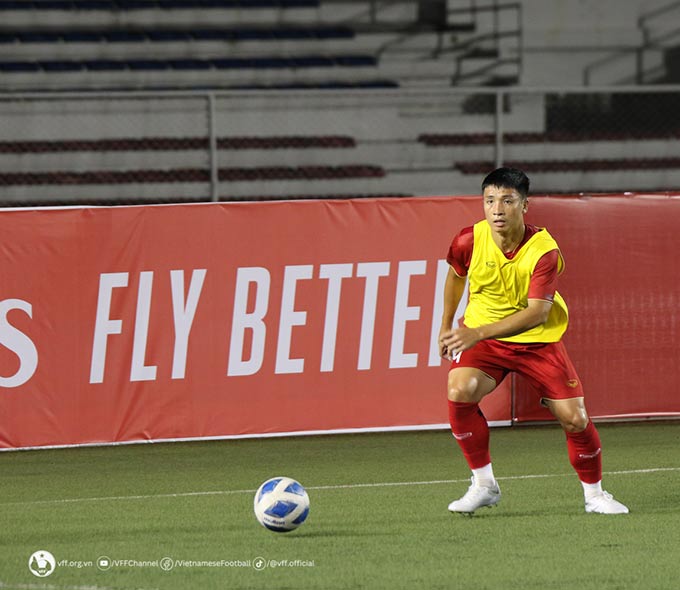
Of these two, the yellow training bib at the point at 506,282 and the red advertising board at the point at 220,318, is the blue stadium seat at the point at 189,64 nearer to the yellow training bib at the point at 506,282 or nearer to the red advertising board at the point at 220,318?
the red advertising board at the point at 220,318

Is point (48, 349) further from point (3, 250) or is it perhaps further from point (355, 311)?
point (355, 311)

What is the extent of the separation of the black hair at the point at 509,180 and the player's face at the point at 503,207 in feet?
0.06

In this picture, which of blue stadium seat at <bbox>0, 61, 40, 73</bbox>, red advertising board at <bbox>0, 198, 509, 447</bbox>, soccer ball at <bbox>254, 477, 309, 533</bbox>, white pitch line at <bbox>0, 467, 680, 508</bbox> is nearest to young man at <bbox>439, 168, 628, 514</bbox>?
soccer ball at <bbox>254, 477, 309, 533</bbox>

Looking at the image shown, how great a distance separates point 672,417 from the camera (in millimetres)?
11898

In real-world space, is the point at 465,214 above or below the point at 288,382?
above

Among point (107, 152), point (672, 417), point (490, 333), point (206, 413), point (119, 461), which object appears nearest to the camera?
point (490, 333)

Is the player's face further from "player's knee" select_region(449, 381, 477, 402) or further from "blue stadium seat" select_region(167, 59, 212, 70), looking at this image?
"blue stadium seat" select_region(167, 59, 212, 70)

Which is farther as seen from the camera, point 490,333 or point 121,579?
point 490,333

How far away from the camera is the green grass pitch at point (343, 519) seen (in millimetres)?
5801

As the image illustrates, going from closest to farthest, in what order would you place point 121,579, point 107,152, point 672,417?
point 121,579 → point 672,417 → point 107,152

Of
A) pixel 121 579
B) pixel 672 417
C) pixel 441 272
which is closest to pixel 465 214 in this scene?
pixel 441 272

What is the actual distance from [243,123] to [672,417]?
8292mm

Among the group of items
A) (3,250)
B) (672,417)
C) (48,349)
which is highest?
(3,250)

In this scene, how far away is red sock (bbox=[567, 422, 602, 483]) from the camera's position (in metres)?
7.23
